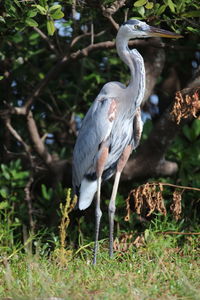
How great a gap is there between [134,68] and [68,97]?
1.75m

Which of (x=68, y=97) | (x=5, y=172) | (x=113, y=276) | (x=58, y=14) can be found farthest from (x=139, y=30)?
(x=5, y=172)

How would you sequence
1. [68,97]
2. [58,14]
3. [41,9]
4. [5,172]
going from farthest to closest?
[68,97], [5,172], [58,14], [41,9]

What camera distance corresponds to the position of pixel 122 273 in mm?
4293

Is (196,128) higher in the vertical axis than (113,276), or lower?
lower

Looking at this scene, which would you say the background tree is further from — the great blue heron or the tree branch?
the great blue heron

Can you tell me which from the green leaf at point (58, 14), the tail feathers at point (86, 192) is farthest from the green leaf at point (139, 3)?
the tail feathers at point (86, 192)

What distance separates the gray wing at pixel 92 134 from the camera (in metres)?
5.32

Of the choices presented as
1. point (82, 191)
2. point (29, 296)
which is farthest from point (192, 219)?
point (29, 296)

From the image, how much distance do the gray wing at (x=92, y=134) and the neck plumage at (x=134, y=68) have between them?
19 cm

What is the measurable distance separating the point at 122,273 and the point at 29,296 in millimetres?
940

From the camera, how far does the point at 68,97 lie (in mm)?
7027

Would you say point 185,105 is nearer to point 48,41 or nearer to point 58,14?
point 58,14

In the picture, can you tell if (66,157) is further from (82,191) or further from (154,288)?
(154,288)

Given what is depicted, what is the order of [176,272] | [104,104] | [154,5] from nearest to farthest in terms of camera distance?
[176,272]
[154,5]
[104,104]
